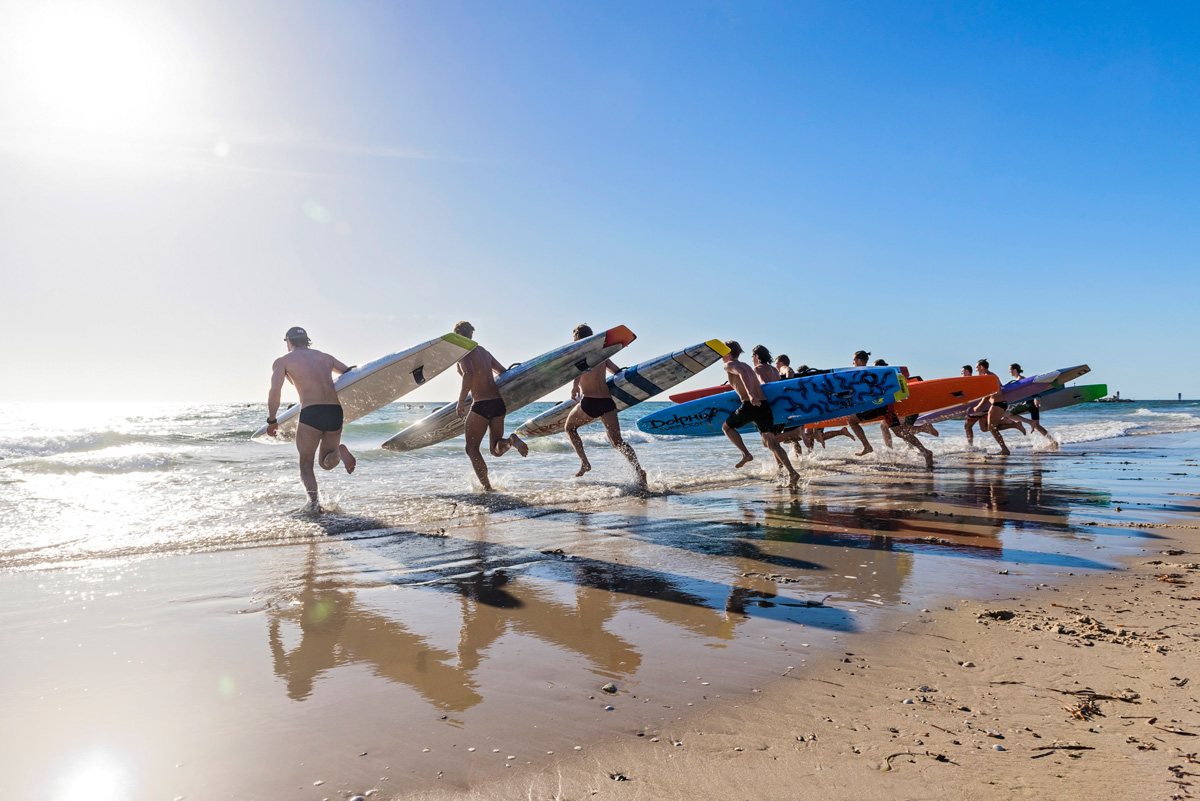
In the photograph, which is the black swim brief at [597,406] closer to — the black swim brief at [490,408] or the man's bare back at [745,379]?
the black swim brief at [490,408]

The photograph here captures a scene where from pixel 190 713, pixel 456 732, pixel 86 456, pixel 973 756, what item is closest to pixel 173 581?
pixel 190 713

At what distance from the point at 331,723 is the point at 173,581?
255 cm

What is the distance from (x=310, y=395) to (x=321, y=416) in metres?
0.23

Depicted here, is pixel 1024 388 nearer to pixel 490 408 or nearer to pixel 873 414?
pixel 873 414

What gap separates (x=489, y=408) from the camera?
793 cm

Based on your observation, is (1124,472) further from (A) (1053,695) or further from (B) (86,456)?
(B) (86,456)

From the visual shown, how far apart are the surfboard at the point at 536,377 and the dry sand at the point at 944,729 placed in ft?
21.1

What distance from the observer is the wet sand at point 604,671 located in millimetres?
1826

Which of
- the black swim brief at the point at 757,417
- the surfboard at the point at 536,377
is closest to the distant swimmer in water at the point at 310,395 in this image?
the surfboard at the point at 536,377

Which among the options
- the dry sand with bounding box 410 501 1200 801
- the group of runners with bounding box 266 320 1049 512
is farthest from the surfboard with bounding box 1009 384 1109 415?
the dry sand with bounding box 410 501 1200 801

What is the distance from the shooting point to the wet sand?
1.83m

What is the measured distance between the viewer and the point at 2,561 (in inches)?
181

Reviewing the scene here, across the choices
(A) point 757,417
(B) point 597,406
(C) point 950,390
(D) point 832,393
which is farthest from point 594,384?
(C) point 950,390

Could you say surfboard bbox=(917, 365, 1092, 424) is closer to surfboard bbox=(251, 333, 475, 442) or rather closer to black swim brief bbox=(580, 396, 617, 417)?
black swim brief bbox=(580, 396, 617, 417)
